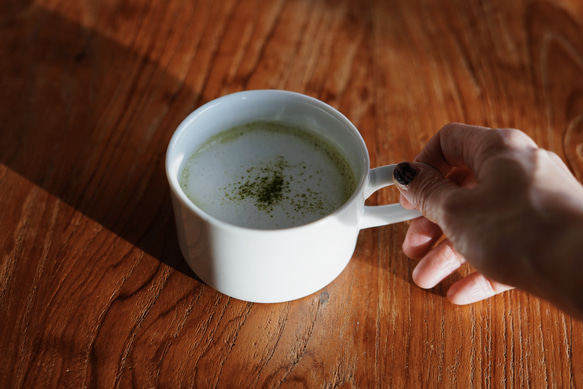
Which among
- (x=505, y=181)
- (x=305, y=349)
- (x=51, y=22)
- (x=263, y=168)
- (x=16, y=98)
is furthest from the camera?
(x=51, y=22)

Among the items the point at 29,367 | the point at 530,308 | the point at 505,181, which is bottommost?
the point at 29,367

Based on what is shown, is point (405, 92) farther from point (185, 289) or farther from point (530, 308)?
point (185, 289)

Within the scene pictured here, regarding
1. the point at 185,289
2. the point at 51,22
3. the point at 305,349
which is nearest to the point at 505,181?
the point at 305,349

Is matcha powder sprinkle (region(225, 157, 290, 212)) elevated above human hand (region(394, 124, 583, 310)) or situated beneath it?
situated beneath

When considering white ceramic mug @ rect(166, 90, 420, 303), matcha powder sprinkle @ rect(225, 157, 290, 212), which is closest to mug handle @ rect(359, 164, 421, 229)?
white ceramic mug @ rect(166, 90, 420, 303)

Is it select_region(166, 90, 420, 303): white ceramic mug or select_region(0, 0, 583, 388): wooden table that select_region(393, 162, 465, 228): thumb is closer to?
select_region(166, 90, 420, 303): white ceramic mug

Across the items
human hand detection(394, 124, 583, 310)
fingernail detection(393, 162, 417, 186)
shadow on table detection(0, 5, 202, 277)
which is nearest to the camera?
human hand detection(394, 124, 583, 310)

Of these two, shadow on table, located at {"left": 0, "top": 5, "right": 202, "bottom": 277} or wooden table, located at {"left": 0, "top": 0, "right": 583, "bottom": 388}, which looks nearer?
wooden table, located at {"left": 0, "top": 0, "right": 583, "bottom": 388}

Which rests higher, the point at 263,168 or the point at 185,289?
the point at 263,168

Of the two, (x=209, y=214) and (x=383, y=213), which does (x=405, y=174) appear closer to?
(x=383, y=213)
